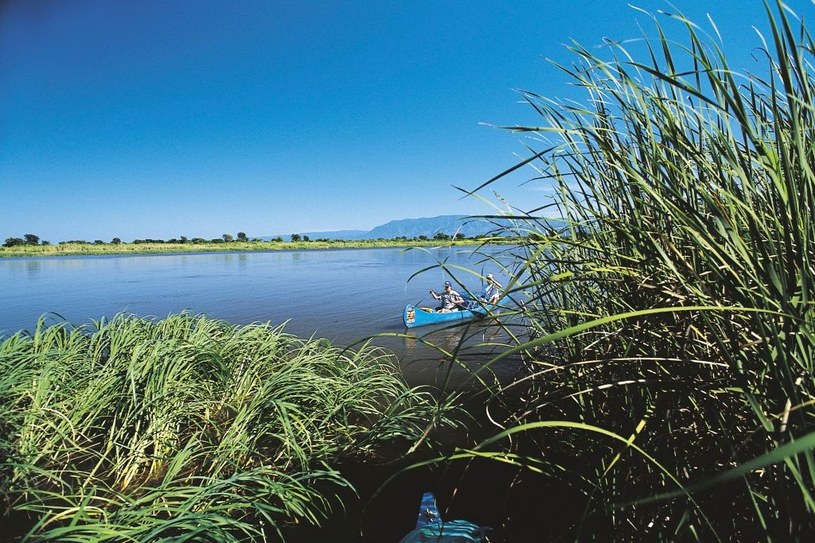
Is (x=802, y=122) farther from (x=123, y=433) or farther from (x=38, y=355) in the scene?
(x=38, y=355)

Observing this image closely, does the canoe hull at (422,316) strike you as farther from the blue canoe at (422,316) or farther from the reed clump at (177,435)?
the reed clump at (177,435)

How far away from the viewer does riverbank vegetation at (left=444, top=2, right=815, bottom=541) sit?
997 mm

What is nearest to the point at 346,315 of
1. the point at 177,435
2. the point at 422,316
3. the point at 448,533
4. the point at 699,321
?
the point at 422,316

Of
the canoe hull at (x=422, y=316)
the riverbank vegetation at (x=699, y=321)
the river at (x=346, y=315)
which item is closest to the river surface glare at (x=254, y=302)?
the river at (x=346, y=315)

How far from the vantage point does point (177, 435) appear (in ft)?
12.4

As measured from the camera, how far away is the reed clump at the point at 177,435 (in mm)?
2910

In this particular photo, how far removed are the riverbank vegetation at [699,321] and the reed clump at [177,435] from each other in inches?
75.0

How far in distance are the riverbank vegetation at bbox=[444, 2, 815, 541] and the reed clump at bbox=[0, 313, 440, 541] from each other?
190 cm

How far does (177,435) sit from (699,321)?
14.0ft

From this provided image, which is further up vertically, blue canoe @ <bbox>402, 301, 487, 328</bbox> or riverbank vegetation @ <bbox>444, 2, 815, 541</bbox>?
riverbank vegetation @ <bbox>444, 2, 815, 541</bbox>

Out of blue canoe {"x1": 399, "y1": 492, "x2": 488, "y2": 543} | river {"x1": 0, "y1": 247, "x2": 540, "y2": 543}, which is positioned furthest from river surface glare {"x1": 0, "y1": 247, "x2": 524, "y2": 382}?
blue canoe {"x1": 399, "y1": 492, "x2": 488, "y2": 543}

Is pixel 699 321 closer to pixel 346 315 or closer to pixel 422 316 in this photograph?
pixel 422 316

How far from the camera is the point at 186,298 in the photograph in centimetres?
2033

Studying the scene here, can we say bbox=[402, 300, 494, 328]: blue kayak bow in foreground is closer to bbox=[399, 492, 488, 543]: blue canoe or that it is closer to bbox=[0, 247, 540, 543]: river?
bbox=[0, 247, 540, 543]: river
